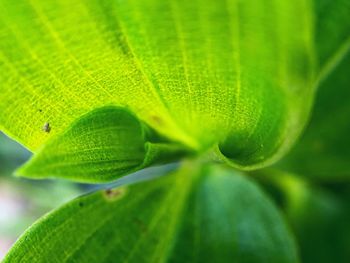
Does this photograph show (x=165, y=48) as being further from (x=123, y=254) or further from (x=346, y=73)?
(x=346, y=73)

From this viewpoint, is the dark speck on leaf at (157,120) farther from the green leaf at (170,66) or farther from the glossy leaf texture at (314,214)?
the glossy leaf texture at (314,214)

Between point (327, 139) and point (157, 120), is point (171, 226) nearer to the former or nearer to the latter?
point (157, 120)

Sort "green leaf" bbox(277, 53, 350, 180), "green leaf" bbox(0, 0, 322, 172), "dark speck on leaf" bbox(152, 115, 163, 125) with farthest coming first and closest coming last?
"green leaf" bbox(277, 53, 350, 180), "dark speck on leaf" bbox(152, 115, 163, 125), "green leaf" bbox(0, 0, 322, 172)

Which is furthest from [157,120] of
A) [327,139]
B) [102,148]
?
[327,139]

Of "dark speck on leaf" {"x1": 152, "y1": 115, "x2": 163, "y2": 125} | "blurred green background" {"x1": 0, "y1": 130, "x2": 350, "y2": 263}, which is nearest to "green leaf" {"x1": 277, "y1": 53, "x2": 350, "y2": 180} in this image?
"blurred green background" {"x1": 0, "y1": 130, "x2": 350, "y2": 263}

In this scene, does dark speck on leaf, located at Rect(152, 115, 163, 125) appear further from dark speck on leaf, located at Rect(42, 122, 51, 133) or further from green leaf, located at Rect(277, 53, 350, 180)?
green leaf, located at Rect(277, 53, 350, 180)

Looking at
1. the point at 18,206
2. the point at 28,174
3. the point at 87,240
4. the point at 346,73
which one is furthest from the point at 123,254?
the point at 18,206

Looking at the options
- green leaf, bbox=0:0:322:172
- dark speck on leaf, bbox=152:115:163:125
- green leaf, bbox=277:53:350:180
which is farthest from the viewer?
green leaf, bbox=277:53:350:180
